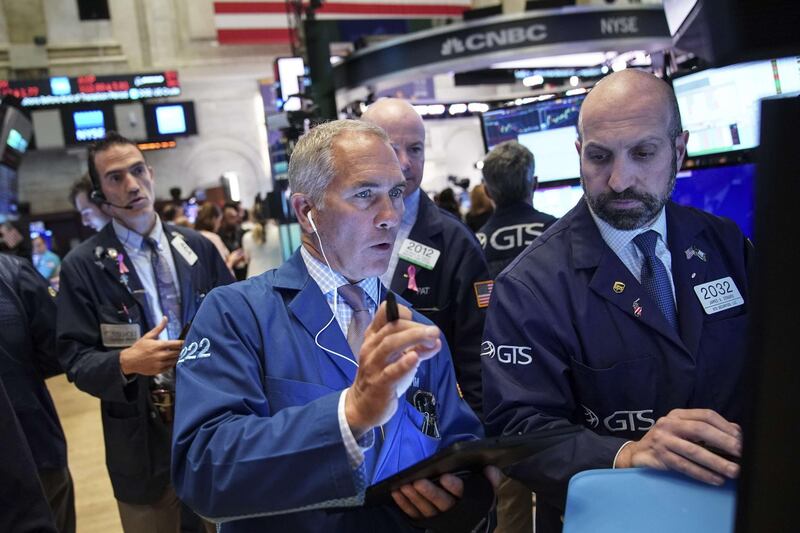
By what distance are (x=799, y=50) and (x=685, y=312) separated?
106cm

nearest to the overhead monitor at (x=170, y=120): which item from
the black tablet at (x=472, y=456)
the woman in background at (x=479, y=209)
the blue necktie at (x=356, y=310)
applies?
the woman in background at (x=479, y=209)

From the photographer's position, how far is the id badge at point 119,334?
8.48 ft

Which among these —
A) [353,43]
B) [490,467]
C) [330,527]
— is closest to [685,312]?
[490,467]

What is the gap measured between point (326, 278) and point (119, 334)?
139cm

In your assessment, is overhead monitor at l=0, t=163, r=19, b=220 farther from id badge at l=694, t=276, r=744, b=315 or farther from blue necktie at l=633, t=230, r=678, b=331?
id badge at l=694, t=276, r=744, b=315

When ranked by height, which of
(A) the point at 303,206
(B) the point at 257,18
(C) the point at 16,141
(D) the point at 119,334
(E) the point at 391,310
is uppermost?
(B) the point at 257,18

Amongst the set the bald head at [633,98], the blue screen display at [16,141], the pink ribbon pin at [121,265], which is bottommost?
the pink ribbon pin at [121,265]

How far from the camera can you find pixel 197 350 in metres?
1.40

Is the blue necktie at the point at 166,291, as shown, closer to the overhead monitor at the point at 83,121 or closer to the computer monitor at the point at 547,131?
the computer monitor at the point at 547,131

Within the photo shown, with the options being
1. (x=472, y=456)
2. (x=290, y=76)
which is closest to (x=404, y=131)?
(x=472, y=456)

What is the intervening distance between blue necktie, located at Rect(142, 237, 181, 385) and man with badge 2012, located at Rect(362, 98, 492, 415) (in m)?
0.99

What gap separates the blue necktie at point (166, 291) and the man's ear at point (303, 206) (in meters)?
1.43

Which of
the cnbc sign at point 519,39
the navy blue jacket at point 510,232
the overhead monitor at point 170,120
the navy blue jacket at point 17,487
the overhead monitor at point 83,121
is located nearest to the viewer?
the navy blue jacket at point 17,487

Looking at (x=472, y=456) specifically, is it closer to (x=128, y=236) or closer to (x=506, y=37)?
(x=128, y=236)
